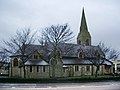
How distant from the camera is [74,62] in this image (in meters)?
11.0

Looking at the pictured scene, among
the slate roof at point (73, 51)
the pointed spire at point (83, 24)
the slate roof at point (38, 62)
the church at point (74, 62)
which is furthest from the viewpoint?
the slate roof at point (38, 62)

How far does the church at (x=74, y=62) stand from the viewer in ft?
23.7

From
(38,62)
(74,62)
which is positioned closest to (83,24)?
(74,62)

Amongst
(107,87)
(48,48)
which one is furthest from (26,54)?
(107,87)

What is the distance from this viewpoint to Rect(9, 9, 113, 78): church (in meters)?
7.24

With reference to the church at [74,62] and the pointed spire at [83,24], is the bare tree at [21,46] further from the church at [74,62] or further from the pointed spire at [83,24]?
the pointed spire at [83,24]

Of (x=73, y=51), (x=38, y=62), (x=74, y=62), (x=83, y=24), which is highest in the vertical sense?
(x=83, y=24)

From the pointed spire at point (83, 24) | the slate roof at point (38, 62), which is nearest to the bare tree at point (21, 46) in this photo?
the slate roof at point (38, 62)

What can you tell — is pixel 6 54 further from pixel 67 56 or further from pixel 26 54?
pixel 67 56

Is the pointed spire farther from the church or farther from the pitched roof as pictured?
the pitched roof

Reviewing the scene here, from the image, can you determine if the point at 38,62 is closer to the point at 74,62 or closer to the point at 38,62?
the point at 38,62

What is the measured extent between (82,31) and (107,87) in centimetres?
181

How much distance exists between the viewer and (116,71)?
6.09 meters

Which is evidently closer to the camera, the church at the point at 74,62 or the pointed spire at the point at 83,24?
the pointed spire at the point at 83,24
